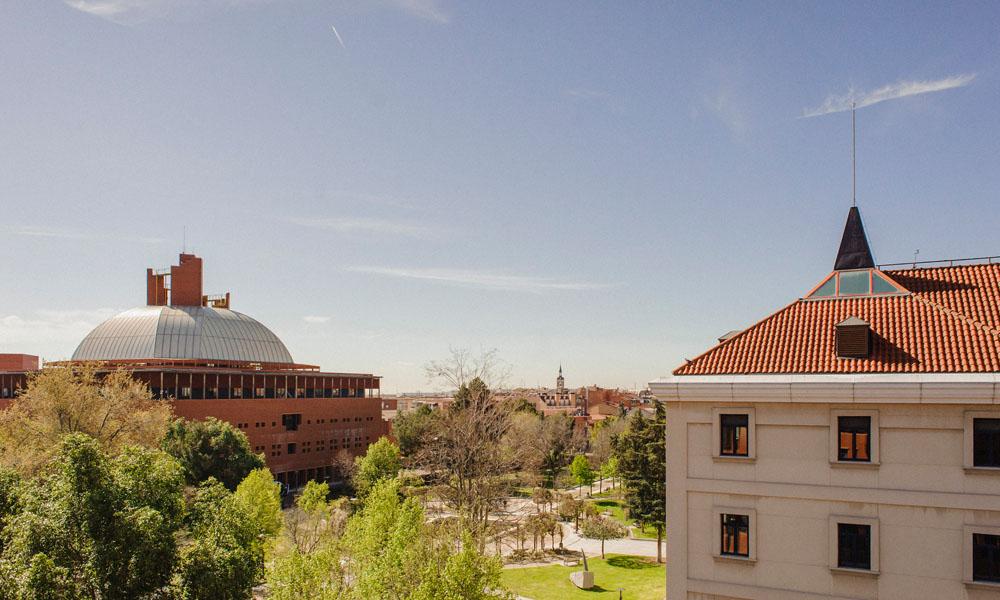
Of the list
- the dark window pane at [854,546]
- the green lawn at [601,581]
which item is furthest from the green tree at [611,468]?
the dark window pane at [854,546]

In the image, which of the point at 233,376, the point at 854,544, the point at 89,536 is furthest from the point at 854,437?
the point at 233,376

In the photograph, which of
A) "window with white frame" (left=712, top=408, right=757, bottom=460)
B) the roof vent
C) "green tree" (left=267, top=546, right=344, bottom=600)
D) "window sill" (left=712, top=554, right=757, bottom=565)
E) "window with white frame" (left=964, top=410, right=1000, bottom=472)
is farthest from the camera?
"window with white frame" (left=712, top=408, right=757, bottom=460)

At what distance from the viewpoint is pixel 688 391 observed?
16828 millimetres

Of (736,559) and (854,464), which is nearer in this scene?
(854,464)

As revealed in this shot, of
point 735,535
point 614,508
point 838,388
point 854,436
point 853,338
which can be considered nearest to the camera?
point 838,388

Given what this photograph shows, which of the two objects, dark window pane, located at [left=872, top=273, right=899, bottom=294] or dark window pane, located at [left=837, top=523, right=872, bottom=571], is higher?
dark window pane, located at [left=872, top=273, right=899, bottom=294]

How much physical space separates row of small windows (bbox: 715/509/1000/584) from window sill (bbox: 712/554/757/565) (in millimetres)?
25

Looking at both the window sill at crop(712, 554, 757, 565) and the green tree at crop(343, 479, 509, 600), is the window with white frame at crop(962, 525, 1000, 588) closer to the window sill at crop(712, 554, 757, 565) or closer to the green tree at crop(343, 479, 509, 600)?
the window sill at crop(712, 554, 757, 565)

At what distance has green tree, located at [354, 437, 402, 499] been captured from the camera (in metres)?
45.0

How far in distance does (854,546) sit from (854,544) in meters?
0.05

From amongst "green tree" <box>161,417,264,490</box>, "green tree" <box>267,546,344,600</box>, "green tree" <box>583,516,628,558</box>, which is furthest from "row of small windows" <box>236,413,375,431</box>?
"green tree" <box>267,546,344,600</box>

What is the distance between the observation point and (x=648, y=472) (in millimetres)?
37156

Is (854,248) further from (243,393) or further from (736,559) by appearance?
(243,393)

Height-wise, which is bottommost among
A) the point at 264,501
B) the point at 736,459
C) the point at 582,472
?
the point at 582,472
